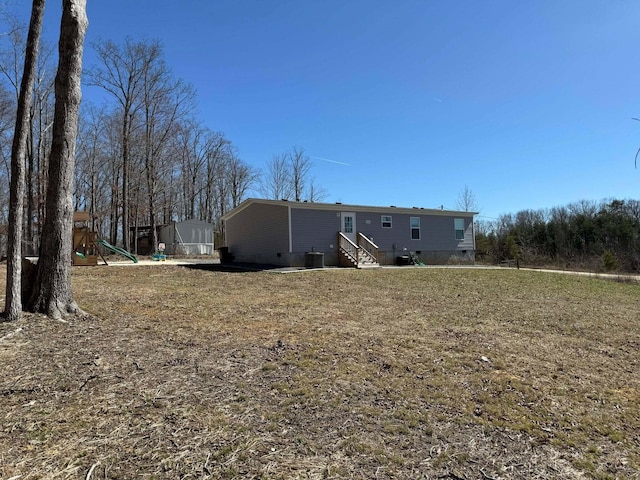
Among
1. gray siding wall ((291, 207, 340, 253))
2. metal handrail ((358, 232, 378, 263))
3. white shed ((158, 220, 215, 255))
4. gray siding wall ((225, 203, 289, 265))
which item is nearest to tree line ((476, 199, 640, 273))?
metal handrail ((358, 232, 378, 263))

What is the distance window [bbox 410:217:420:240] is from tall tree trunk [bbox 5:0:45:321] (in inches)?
707

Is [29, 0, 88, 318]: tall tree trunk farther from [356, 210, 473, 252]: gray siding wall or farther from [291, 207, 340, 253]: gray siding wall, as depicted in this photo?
[356, 210, 473, 252]: gray siding wall

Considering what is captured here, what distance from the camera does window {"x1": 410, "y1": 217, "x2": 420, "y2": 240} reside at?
827 inches

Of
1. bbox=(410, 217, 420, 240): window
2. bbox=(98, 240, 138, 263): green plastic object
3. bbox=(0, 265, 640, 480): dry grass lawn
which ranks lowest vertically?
bbox=(0, 265, 640, 480): dry grass lawn

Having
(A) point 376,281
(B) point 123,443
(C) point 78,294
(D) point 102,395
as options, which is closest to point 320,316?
(D) point 102,395

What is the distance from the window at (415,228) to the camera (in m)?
21.0

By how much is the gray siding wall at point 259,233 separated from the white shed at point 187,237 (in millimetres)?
7605

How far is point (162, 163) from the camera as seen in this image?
29.7m

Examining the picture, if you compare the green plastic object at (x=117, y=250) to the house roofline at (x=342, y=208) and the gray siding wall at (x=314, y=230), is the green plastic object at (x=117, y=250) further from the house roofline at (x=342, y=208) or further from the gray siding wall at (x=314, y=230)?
the gray siding wall at (x=314, y=230)

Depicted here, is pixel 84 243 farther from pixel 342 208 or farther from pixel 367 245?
pixel 367 245

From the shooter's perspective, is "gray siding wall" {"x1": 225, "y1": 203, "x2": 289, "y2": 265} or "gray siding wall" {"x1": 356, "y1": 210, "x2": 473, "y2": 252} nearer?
"gray siding wall" {"x1": 225, "y1": 203, "x2": 289, "y2": 265}

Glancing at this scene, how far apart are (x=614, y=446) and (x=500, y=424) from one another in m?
0.71

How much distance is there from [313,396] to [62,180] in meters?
4.58

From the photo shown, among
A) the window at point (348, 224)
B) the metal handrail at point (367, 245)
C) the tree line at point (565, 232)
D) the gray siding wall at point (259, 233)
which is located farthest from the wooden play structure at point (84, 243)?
the tree line at point (565, 232)
